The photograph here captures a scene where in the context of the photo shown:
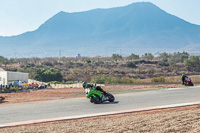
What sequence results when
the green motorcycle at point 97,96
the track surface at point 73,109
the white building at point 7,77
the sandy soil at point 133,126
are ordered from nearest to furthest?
the sandy soil at point 133,126, the track surface at point 73,109, the green motorcycle at point 97,96, the white building at point 7,77

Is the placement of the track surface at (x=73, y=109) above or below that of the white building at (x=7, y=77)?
below

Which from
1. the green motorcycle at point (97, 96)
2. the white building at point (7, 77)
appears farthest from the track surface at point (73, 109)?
the white building at point (7, 77)

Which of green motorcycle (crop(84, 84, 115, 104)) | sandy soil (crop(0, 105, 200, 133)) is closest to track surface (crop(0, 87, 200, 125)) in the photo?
green motorcycle (crop(84, 84, 115, 104))

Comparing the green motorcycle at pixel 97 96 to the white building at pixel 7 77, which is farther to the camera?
the white building at pixel 7 77

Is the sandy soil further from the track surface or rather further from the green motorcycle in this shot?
the green motorcycle

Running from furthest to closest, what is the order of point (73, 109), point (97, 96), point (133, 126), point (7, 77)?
1. point (7, 77)
2. point (97, 96)
3. point (73, 109)
4. point (133, 126)

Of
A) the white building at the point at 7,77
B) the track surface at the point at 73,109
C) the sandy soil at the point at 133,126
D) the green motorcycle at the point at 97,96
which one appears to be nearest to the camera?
the sandy soil at the point at 133,126

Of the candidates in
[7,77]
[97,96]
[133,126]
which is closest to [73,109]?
[97,96]

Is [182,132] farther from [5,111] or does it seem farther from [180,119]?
[5,111]

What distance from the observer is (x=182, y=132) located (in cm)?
927

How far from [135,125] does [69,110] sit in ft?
17.6

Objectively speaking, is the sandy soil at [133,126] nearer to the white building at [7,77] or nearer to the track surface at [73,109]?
the track surface at [73,109]

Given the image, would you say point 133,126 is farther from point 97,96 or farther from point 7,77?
point 7,77

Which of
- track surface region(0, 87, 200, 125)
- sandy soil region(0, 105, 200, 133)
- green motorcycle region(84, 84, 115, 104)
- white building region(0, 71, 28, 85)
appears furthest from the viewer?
white building region(0, 71, 28, 85)
